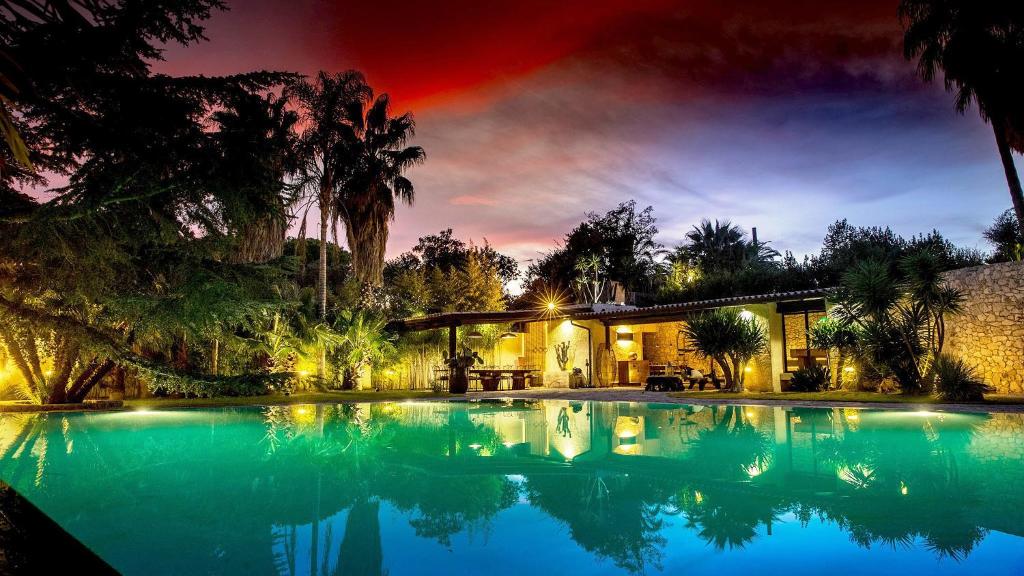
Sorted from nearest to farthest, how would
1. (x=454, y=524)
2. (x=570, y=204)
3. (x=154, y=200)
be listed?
1. (x=454, y=524)
2. (x=154, y=200)
3. (x=570, y=204)

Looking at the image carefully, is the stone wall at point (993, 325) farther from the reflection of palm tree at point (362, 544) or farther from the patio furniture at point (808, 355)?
the reflection of palm tree at point (362, 544)

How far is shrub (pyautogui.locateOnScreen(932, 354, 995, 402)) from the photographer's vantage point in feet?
38.7

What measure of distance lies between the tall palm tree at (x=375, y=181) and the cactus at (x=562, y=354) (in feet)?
24.5

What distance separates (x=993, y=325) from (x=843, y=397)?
174 inches

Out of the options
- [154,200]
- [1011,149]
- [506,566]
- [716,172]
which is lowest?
[506,566]

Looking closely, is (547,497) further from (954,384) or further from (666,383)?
(666,383)

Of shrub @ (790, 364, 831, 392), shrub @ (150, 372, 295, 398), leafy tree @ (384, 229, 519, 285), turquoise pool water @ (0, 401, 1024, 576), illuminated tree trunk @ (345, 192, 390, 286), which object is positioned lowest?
turquoise pool water @ (0, 401, 1024, 576)

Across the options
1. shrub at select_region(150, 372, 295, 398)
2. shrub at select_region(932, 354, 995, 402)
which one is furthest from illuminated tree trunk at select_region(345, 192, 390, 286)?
shrub at select_region(932, 354, 995, 402)

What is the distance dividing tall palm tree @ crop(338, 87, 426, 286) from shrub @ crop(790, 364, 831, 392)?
14.5 meters

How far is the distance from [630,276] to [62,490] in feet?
113

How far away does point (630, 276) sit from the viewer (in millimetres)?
37656

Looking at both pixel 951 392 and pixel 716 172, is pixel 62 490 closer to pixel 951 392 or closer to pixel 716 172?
pixel 951 392

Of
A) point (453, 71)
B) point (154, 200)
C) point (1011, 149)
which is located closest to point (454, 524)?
point (154, 200)

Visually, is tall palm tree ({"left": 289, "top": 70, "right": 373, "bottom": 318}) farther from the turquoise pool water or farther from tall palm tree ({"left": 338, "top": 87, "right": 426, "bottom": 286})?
the turquoise pool water
